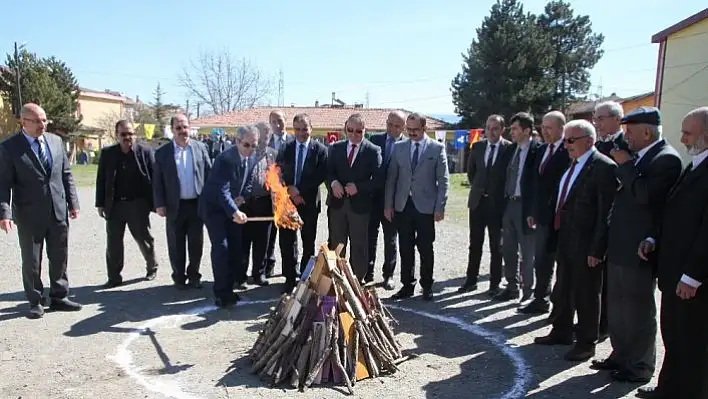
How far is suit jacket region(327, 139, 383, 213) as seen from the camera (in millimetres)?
7020

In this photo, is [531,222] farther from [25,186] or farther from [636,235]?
[25,186]

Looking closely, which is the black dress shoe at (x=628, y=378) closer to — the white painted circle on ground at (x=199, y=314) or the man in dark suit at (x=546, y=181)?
the white painted circle on ground at (x=199, y=314)

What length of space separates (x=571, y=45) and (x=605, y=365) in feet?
148

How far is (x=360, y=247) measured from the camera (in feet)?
23.4

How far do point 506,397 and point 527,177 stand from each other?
301 cm

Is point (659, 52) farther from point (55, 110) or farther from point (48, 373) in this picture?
point (55, 110)

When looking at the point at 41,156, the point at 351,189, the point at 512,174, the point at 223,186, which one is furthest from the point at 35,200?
the point at 512,174

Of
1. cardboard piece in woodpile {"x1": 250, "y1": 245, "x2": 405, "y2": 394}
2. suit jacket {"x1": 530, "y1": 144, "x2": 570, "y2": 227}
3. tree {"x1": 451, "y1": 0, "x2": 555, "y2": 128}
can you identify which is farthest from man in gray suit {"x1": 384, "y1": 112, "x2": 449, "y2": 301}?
tree {"x1": 451, "y1": 0, "x2": 555, "y2": 128}

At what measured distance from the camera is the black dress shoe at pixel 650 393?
419 cm

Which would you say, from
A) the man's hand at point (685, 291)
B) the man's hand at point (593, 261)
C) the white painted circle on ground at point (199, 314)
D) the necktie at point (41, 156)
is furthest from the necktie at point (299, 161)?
the man's hand at point (685, 291)

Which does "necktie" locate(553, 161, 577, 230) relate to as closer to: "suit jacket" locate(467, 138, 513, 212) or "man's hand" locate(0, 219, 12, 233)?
"suit jacket" locate(467, 138, 513, 212)

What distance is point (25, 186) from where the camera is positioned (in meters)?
6.29

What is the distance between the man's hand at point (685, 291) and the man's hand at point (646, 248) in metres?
0.50

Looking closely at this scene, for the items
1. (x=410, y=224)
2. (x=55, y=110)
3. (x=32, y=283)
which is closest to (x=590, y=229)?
(x=410, y=224)
